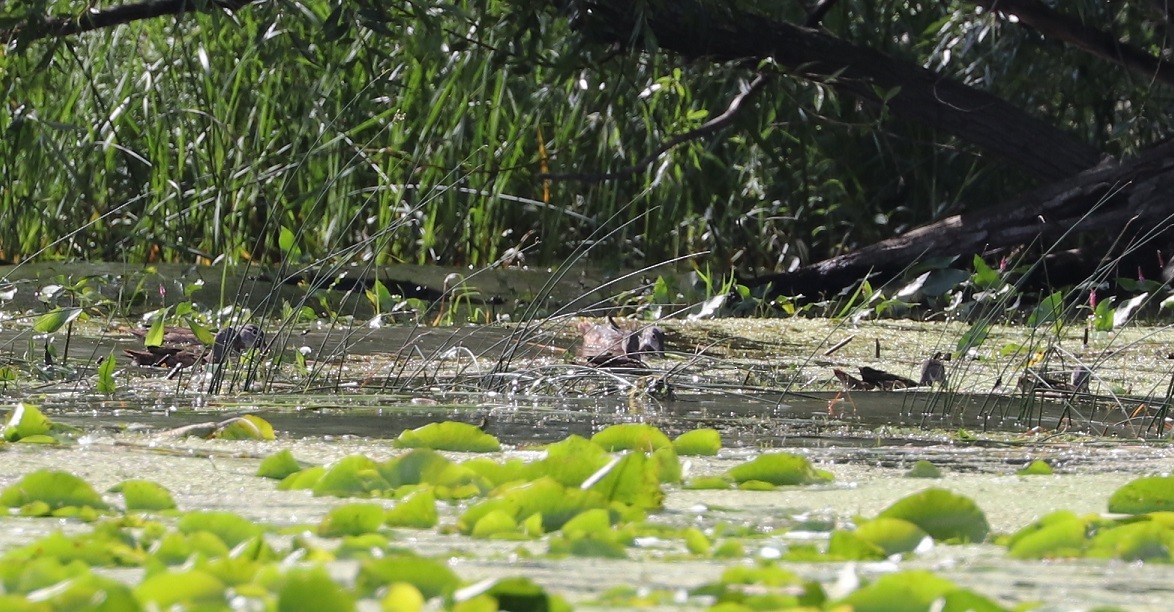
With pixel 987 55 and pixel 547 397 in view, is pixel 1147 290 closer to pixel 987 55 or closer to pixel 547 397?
pixel 987 55

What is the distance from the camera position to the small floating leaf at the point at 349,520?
133cm

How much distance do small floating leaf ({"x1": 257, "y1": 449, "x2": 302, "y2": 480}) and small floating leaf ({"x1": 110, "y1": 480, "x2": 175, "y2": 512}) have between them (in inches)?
11.2

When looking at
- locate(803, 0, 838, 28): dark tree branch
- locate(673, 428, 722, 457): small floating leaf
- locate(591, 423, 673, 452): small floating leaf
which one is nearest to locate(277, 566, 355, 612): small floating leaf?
locate(591, 423, 673, 452): small floating leaf

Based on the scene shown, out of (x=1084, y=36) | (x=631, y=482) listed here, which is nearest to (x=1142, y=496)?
(x=631, y=482)

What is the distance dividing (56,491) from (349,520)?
311 mm

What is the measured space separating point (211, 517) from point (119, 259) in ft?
17.5

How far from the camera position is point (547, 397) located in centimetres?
308

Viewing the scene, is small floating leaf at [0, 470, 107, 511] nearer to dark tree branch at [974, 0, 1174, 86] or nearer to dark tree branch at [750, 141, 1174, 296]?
dark tree branch at [750, 141, 1174, 296]

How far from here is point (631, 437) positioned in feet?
6.37

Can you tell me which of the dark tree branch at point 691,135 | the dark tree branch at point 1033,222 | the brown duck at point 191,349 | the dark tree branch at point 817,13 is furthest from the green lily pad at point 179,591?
the dark tree branch at point 817,13

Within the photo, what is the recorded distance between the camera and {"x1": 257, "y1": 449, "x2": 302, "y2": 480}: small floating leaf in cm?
176

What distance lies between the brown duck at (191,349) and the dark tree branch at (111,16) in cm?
135

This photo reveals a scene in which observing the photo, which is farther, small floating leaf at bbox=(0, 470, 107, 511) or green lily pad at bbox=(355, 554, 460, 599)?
small floating leaf at bbox=(0, 470, 107, 511)

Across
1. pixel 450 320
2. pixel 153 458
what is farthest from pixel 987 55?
pixel 153 458
